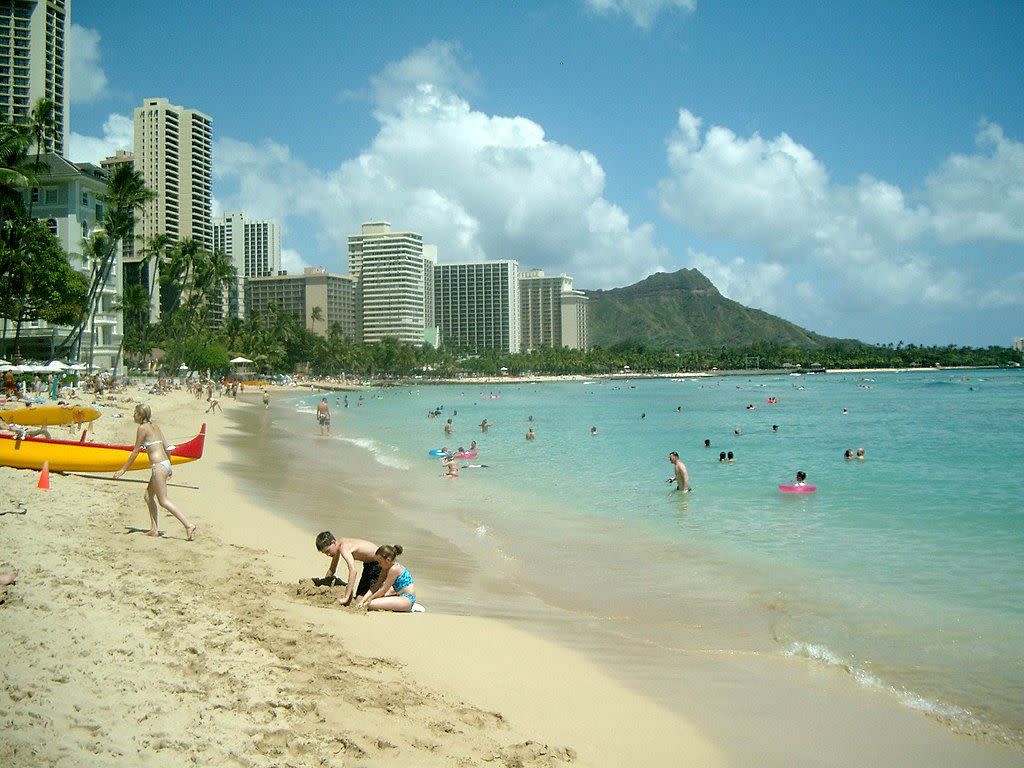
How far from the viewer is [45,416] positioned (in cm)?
1794

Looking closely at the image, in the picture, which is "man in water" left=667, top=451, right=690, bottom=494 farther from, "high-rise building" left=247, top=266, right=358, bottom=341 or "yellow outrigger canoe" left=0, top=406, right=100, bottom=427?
"high-rise building" left=247, top=266, right=358, bottom=341

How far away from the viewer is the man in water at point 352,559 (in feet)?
23.5

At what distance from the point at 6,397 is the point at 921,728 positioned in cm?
3169

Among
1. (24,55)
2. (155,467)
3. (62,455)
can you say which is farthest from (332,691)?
(24,55)

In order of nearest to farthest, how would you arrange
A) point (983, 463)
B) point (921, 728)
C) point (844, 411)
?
point (921, 728) < point (983, 463) < point (844, 411)

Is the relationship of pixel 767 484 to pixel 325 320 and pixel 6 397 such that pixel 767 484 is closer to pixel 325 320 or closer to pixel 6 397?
pixel 6 397

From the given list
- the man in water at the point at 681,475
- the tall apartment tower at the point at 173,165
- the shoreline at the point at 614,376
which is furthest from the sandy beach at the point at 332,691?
the tall apartment tower at the point at 173,165

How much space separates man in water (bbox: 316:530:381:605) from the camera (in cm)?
715

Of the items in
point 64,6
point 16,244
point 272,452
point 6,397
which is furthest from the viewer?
point 64,6

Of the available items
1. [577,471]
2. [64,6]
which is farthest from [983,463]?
[64,6]

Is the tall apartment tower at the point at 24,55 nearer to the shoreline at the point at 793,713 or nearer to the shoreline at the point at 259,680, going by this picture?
the shoreline at the point at 259,680

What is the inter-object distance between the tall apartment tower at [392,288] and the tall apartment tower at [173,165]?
46739 mm

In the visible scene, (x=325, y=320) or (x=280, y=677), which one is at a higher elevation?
(x=325, y=320)

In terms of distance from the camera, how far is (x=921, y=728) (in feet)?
17.7
